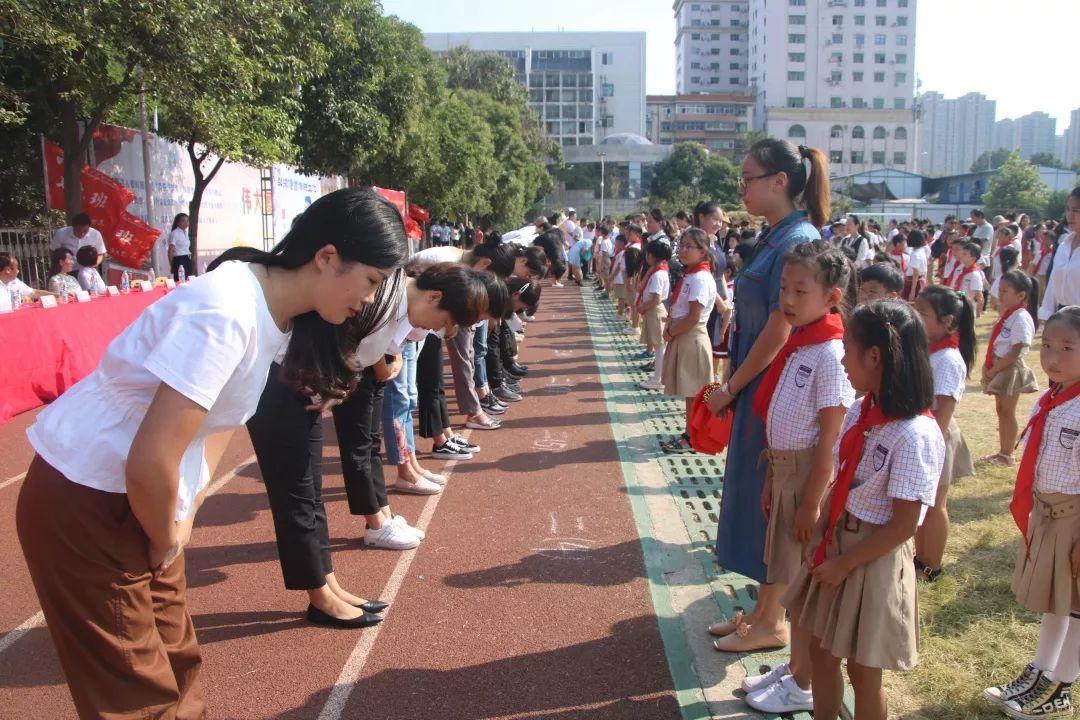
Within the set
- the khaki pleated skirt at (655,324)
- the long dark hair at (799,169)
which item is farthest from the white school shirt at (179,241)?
the long dark hair at (799,169)

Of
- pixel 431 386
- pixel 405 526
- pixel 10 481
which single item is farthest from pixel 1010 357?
pixel 10 481

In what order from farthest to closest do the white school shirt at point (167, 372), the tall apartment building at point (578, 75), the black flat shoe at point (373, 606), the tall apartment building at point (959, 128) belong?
the tall apartment building at point (959, 128), the tall apartment building at point (578, 75), the black flat shoe at point (373, 606), the white school shirt at point (167, 372)

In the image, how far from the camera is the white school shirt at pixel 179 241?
539 inches

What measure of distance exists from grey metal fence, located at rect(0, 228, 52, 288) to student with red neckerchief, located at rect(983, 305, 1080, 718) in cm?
1236

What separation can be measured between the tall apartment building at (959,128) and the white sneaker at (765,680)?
174m

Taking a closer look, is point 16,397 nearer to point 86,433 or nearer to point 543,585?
point 543,585

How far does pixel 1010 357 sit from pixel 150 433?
5.66 metres

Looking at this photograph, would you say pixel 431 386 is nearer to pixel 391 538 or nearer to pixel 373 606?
pixel 391 538

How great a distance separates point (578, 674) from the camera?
10.7 feet

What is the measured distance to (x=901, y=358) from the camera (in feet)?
7.93

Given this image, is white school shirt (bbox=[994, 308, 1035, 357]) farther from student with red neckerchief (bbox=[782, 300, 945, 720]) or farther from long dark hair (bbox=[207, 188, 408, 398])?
long dark hair (bbox=[207, 188, 408, 398])

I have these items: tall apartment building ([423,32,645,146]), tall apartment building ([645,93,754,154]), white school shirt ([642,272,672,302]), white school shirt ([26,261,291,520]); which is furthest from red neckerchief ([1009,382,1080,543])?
tall apartment building ([645,93,754,154])

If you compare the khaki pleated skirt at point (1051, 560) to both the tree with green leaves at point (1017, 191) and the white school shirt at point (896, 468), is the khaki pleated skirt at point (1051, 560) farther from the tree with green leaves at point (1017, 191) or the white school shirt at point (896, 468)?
the tree with green leaves at point (1017, 191)

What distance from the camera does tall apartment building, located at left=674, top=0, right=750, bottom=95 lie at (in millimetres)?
111688
